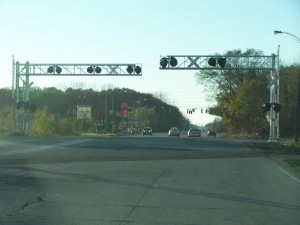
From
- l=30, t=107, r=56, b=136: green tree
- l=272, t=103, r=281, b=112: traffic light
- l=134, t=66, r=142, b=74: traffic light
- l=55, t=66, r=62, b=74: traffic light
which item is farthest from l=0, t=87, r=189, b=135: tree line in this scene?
l=272, t=103, r=281, b=112: traffic light

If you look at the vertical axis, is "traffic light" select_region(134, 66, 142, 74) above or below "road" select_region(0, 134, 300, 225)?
above

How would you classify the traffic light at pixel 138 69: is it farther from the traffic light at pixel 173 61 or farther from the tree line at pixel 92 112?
the tree line at pixel 92 112

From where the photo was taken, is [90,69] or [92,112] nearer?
[90,69]

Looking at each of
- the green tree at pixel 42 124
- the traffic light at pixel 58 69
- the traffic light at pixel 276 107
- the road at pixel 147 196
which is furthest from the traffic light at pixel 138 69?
the road at pixel 147 196

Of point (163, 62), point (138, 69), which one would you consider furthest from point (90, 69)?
point (163, 62)

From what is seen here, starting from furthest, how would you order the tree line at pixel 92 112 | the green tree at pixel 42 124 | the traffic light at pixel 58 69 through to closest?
the tree line at pixel 92 112 < the green tree at pixel 42 124 < the traffic light at pixel 58 69

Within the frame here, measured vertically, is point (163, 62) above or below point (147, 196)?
above

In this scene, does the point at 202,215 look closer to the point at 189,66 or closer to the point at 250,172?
the point at 250,172

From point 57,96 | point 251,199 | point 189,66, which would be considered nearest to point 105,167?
point 251,199

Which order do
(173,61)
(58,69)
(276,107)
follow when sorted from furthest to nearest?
1. (58,69)
2. (276,107)
3. (173,61)

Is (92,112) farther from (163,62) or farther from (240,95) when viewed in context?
(163,62)

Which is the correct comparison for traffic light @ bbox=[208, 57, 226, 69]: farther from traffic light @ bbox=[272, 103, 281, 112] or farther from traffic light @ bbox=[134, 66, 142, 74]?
traffic light @ bbox=[134, 66, 142, 74]

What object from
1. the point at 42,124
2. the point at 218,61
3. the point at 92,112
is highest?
the point at 218,61

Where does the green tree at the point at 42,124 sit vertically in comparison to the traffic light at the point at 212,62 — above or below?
below
